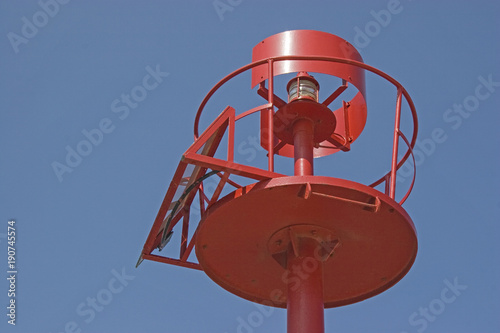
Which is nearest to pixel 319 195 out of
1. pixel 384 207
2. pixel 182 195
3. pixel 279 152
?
pixel 384 207

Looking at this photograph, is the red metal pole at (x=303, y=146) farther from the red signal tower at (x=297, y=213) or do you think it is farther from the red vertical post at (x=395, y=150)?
the red vertical post at (x=395, y=150)

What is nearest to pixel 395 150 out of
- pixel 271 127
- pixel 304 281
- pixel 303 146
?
pixel 303 146

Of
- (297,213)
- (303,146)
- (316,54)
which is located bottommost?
(297,213)

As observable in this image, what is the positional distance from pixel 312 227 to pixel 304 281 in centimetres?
73

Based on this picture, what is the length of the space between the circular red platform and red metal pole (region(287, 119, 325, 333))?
10cm

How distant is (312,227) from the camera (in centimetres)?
1047

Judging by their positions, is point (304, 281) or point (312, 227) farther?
point (312, 227)

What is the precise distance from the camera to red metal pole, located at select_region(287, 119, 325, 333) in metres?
9.94

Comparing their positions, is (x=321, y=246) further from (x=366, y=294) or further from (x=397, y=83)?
(x=397, y=83)

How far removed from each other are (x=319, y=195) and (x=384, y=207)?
93cm

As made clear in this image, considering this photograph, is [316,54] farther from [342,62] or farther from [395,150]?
[395,150]

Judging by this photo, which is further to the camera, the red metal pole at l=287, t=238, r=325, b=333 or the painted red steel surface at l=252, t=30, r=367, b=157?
the painted red steel surface at l=252, t=30, r=367, b=157

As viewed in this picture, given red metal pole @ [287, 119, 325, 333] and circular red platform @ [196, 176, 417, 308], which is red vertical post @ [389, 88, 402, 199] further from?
red metal pole @ [287, 119, 325, 333]

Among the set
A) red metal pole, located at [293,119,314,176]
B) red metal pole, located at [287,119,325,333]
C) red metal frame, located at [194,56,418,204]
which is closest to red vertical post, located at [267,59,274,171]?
red metal frame, located at [194,56,418,204]
